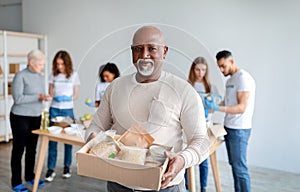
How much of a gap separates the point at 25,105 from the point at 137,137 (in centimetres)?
207

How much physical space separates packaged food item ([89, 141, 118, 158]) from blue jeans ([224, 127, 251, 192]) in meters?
1.56

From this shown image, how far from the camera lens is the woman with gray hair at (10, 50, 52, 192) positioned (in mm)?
2838

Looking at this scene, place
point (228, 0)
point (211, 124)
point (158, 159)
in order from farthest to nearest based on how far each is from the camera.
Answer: point (228, 0) < point (211, 124) < point (158, 159)

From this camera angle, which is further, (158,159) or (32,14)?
(32,14)

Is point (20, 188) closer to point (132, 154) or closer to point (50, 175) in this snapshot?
point (50, 175)

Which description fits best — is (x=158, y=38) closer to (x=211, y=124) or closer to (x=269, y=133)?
(x=211, y=124)

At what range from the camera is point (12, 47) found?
473cm

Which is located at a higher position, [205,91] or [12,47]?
[12,47]

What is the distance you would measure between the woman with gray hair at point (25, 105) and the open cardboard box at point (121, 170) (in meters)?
1.97

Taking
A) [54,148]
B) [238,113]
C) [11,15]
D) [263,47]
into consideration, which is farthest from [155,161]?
[11,15]

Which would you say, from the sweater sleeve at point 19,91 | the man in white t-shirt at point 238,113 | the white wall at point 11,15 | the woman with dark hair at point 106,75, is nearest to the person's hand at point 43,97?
the sweater sleeve at point 19,91

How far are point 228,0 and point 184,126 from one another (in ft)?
9.89

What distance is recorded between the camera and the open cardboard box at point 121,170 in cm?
98

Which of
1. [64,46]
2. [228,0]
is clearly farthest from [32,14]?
[228,0]
